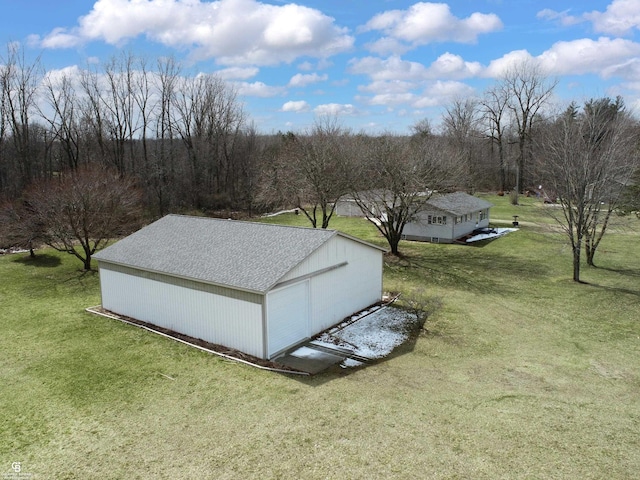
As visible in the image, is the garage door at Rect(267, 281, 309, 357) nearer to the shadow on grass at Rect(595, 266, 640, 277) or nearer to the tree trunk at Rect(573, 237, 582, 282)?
the tree trunk at Rect(573, 237, 582, 282)

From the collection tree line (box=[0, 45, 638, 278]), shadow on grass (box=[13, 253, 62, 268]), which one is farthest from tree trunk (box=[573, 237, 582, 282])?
shadow on grass (box=[13, 253, 62, 268])

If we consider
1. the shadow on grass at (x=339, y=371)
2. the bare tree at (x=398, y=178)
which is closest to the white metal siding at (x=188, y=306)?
the shadow on grass at (x=339, y=371)

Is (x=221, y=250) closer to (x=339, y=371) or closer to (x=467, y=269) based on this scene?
(x=339, y=371)

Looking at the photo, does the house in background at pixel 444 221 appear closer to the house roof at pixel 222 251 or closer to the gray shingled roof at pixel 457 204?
the gray shingled roof at pixel 457 204

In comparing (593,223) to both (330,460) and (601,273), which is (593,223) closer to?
(601,273)

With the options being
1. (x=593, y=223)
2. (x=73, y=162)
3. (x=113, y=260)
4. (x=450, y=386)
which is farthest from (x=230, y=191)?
(x=450, y=386)

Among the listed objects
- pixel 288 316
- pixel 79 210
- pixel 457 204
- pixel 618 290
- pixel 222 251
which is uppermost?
pixel 79 210

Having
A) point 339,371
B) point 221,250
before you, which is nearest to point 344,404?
point 339,371

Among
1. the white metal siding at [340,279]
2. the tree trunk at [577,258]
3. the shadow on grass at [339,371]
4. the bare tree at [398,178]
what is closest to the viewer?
the shadow on grass at [339,371]
